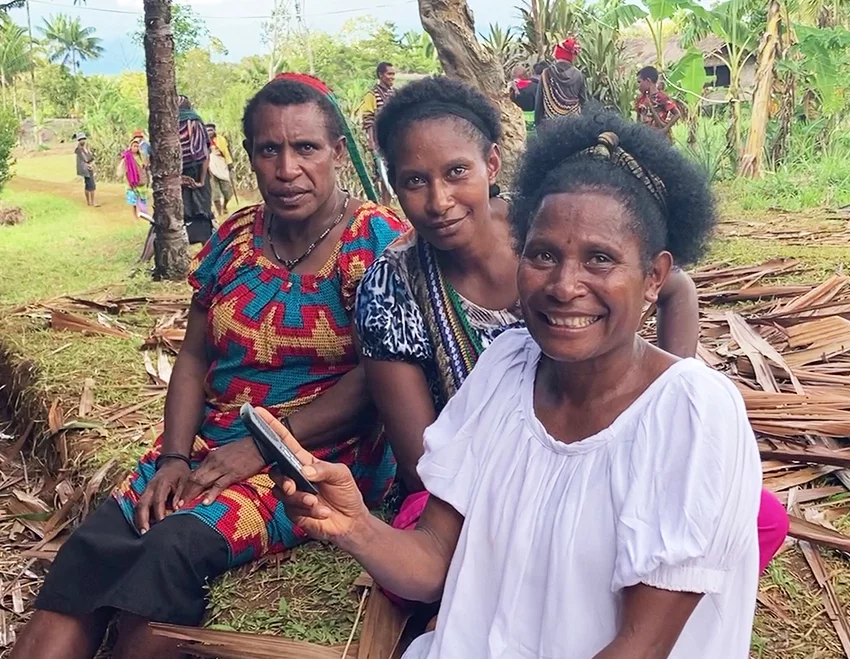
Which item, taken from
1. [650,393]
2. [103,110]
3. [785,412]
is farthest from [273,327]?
[103,110]

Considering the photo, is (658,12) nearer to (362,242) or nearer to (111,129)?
(362,242)

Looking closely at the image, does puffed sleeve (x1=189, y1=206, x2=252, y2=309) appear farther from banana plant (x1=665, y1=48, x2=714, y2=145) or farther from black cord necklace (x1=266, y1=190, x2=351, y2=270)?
banana plant (x1=665, y1=48, x2=714, y2=145)

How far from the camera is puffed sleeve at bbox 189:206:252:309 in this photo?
279cm

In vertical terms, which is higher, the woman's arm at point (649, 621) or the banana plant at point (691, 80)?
the banana plant at point (691, 80)

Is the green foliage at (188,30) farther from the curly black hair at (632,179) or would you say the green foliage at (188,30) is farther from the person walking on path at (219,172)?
the curly black hair at (632,179)

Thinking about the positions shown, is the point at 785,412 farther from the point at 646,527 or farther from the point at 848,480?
the point at 646,527

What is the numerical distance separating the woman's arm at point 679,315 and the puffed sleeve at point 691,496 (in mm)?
891

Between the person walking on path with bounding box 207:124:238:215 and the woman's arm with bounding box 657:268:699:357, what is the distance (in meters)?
10.0

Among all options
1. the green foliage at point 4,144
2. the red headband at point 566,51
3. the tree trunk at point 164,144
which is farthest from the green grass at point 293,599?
the green foliage at point 4,144

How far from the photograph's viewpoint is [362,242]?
2.66 metres

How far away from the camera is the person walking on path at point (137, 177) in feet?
46.7

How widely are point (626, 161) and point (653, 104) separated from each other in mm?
10849

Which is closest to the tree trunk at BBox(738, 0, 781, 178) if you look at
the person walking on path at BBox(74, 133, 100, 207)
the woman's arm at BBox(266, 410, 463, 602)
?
the woman's arm at BBox(266, 410, 463, 602)

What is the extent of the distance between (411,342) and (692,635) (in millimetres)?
1037
